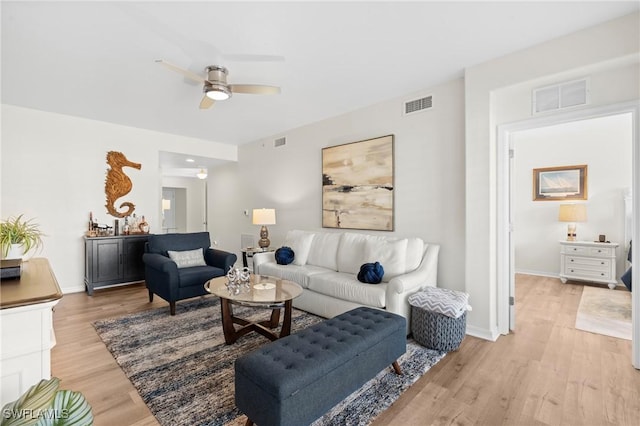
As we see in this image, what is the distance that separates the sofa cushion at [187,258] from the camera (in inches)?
161

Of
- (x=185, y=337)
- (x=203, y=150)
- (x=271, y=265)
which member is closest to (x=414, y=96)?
(x=271, y=265)

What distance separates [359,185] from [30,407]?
12.5 feet

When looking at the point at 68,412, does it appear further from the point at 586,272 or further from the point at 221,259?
the point at 586,272

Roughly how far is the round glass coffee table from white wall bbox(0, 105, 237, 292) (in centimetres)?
317

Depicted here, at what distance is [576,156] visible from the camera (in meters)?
5.33

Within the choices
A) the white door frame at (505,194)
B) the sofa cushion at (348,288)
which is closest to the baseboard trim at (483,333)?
the white door frame at (505,194)

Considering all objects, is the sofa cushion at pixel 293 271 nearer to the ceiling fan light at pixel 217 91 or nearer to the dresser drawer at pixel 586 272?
the ceiling fan light at pixel 217 91

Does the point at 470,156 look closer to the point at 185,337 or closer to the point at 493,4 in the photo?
the point at 493,4

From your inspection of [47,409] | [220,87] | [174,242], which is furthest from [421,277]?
[174,242]

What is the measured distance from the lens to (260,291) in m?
2.88

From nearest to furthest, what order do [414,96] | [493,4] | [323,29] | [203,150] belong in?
[493,4] < [323,29] < [414,96] < [203,150]

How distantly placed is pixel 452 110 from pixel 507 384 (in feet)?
9.00

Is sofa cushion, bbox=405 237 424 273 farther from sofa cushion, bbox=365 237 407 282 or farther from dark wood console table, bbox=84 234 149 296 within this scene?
dark wood console table, bbox=84 234 149 296

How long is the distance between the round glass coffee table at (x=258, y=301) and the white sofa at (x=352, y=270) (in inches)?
22.4
